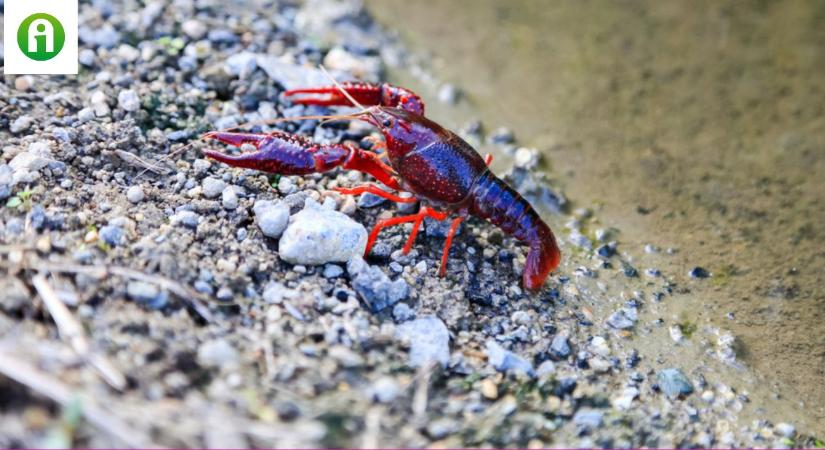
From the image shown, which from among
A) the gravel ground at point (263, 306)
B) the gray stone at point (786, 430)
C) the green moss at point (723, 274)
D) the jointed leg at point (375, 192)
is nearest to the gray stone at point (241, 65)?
the gravel ground at point (263, 306)

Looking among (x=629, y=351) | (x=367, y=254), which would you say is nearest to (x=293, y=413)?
(x=367, y=254)

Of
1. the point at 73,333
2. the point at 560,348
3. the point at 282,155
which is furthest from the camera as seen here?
the point at 282,155

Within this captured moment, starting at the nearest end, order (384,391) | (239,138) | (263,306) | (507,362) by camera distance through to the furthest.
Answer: (384,391) < (263,306) < (507,362) < (239,138)

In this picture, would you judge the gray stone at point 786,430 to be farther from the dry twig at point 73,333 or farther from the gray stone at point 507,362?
the dry twig at point 73,333

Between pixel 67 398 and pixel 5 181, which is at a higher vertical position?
pixel 5 181

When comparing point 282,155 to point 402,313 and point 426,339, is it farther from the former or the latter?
point 426,339

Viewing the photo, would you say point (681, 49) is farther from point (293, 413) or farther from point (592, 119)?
point (293, 413)

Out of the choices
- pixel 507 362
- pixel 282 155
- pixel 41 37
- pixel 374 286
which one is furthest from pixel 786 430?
pixel 41 37
